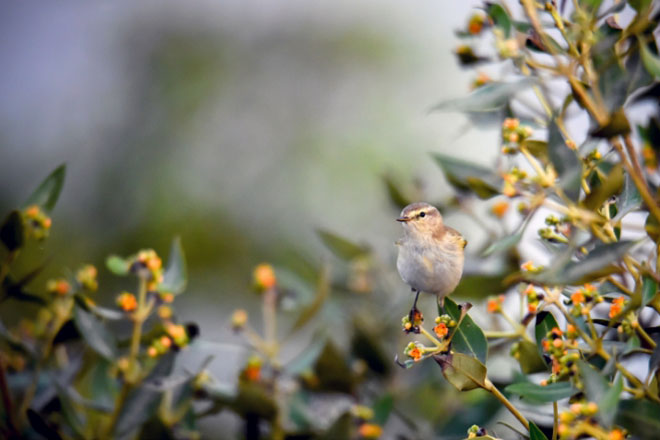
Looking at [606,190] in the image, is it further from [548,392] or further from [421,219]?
[421,219]

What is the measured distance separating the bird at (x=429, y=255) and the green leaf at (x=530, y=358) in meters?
0.19

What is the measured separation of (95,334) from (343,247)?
879mm

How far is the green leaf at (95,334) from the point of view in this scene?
1.68 metres

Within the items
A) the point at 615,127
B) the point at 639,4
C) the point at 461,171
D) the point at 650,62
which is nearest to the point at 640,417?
the point at 615,127

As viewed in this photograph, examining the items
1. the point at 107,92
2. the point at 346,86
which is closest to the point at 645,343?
the point at 346,86

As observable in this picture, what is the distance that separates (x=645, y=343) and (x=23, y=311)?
10.9 feet

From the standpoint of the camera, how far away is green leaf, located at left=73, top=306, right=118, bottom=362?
5.50 ft

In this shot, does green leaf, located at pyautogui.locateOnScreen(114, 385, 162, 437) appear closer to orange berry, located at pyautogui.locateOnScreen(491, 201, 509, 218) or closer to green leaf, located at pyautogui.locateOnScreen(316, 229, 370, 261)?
green leaf, located at pyautogui.locateOnScreen(316, 229, 370, 261)

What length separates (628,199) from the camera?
131 cm

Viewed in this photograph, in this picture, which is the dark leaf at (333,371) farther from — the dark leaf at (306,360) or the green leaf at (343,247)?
the green leaf at (343,247)

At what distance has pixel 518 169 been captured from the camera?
1.30 metres

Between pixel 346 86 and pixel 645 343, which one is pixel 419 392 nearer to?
pixel 645 343

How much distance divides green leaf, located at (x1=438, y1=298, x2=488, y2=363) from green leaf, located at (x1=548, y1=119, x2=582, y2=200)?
0.28 m

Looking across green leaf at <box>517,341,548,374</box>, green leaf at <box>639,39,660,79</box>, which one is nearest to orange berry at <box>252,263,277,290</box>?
green leaf at <box>517,341,548,374</box>
